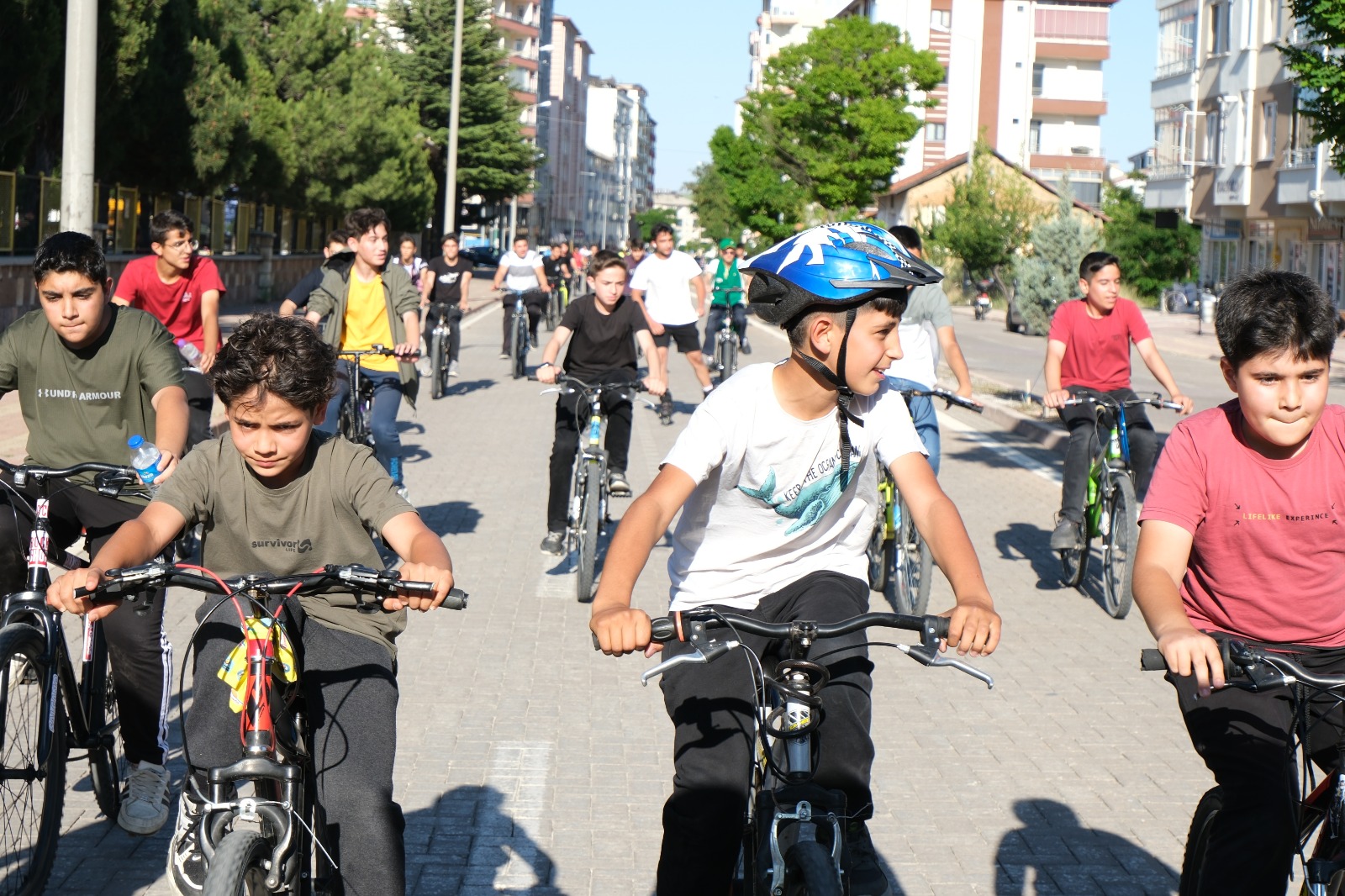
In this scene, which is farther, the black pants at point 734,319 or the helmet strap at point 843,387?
the black pants at point 734,319

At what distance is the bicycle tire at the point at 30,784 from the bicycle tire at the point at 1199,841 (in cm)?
289

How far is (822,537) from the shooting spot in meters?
3.71

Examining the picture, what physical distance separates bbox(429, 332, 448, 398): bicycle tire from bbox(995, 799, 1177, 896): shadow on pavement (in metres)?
15.1

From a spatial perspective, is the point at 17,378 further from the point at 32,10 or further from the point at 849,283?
the point at 32,10

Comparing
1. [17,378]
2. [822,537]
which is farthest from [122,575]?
[17,378]

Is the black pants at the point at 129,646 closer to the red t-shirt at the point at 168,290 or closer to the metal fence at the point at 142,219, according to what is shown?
the red t-shirt at the point at 168,290

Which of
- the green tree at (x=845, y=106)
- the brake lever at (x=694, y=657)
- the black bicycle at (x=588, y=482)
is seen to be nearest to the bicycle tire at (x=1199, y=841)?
the brake lever at (x=694, y=657)

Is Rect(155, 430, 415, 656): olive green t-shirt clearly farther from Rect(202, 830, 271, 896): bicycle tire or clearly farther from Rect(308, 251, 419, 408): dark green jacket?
Rect(308, 251, 419, 408): dark green jacket

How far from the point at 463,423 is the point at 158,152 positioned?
1619 centimetres

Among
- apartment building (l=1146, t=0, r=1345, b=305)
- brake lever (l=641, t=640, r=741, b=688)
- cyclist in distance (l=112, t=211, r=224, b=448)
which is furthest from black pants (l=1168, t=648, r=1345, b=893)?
apartment building (l=1146, t=0, r=1345, b=305)

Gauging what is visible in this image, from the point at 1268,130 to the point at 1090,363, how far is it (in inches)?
1822

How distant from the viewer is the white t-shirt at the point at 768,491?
3.59 m

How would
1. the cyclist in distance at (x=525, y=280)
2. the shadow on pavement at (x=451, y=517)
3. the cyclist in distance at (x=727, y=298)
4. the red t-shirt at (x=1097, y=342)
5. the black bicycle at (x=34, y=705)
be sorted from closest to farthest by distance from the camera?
the black bicycle at (x=34, y=705)
the red t-shirt at (x=1097, y=342)
the shadow on pavement at (x=451, y=517)
the cyclist in distance at (x=727, y=298)
the cyclist in distance at (x=525, y=280)

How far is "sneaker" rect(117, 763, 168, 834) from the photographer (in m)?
5.00
